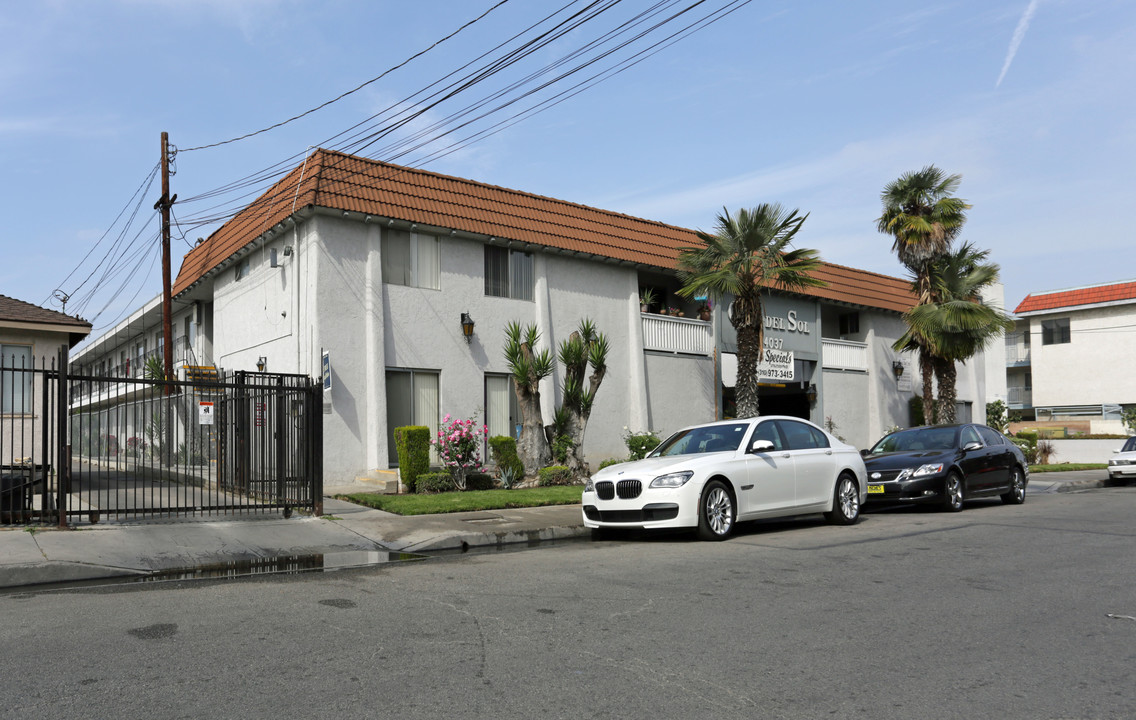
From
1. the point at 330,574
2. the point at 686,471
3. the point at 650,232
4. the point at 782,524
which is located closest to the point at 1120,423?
the point at 650,232

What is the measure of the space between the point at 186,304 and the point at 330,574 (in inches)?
784

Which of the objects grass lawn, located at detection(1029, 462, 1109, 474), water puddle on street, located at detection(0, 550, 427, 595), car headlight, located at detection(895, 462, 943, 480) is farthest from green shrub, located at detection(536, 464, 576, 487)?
grass lawn, located at detection(1029, 462, 1109, 474)

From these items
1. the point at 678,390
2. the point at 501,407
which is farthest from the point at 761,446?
the point at 678,390

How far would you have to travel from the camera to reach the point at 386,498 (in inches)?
567

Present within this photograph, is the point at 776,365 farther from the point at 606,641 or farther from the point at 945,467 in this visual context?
the point at 606,641

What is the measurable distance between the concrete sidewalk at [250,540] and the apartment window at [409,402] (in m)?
4.64

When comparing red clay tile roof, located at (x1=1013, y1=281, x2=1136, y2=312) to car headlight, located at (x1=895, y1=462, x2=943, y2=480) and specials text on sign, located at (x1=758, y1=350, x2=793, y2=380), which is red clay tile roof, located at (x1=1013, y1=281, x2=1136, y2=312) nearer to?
specials text on sign, located at (x1=758, y1=350, x2=793, y2=380)

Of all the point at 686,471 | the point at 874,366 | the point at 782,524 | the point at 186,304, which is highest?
the point at 186,304

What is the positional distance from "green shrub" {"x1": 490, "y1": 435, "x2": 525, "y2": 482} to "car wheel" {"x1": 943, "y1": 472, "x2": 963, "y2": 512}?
25.8 ft

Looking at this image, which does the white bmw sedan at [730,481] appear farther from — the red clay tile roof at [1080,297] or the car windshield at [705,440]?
the red clay tile roof at [1080,297]

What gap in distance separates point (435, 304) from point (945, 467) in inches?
419

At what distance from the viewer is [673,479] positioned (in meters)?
10.4

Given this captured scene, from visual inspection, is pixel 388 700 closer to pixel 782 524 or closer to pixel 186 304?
pixel 782 524

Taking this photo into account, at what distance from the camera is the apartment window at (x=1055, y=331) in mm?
48062
